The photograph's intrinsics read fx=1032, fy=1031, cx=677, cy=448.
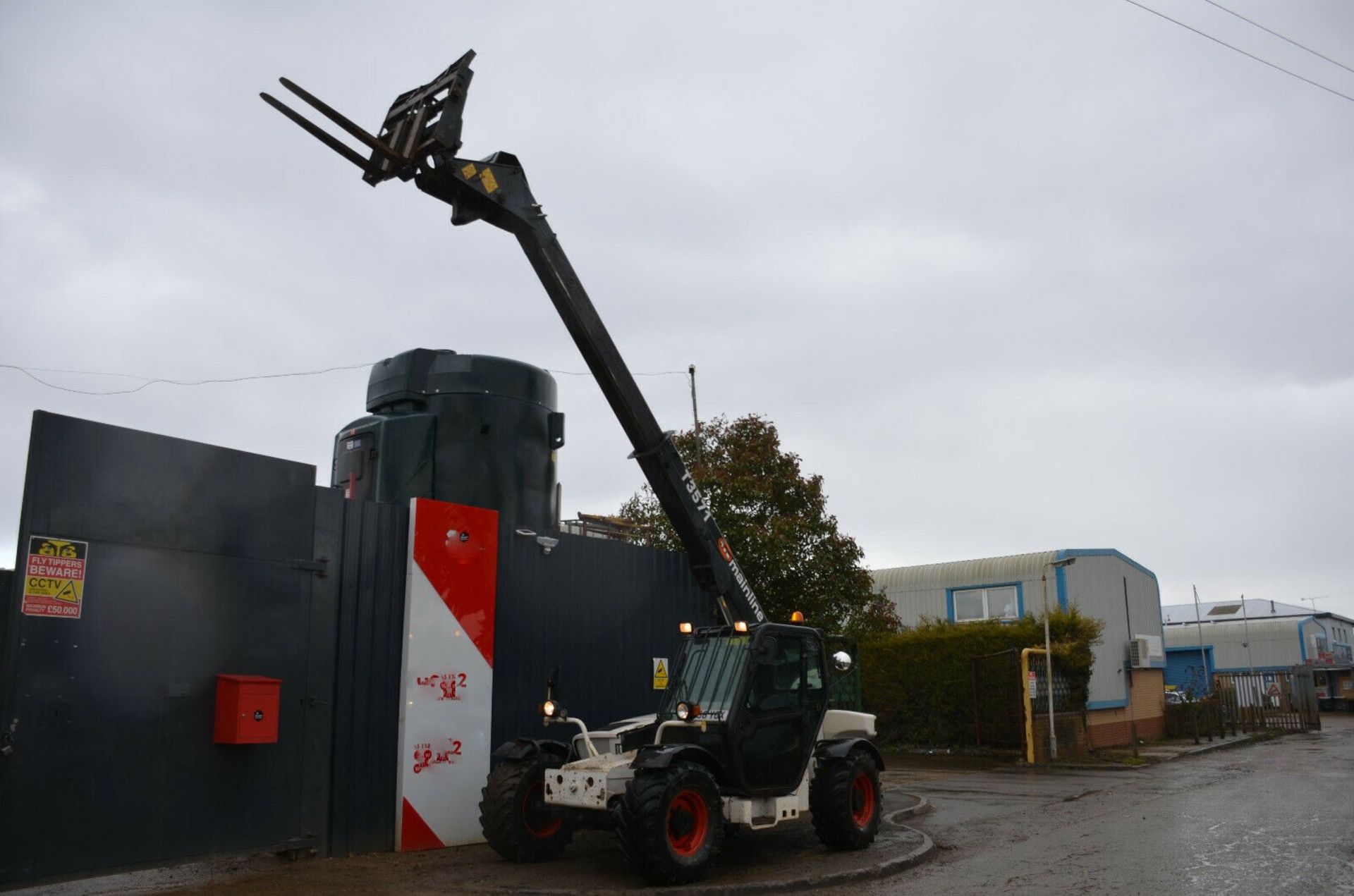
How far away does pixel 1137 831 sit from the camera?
1083 cm

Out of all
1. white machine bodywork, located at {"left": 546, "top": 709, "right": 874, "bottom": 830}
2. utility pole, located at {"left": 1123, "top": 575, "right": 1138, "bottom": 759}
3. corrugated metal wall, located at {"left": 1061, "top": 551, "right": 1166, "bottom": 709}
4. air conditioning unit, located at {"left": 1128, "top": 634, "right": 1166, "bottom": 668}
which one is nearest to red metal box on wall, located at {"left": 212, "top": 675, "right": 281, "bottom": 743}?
white machine bodywork, located at {"left": 546, "top": 709, "right": 874, "bottom": 830}

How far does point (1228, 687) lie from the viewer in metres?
31.6

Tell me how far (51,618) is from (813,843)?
7008mm

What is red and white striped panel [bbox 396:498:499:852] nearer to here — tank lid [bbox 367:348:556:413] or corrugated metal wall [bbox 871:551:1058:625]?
tank lid [bbox 367:348:556:413]

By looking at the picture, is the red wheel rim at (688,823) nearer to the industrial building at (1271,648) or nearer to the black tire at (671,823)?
the black tire at (671,823)

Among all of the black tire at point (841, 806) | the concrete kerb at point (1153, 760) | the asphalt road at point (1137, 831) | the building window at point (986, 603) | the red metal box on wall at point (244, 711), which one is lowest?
the concrete kerb at point (1153, 760)

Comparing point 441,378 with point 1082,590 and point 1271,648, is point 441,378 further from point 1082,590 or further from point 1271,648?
point 1271,648

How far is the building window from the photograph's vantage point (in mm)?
28562

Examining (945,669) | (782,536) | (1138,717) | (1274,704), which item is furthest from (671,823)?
(1274,704)

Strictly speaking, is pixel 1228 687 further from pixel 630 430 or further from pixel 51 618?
pixel 51 618

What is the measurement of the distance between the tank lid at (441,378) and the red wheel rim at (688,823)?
17.4 feet

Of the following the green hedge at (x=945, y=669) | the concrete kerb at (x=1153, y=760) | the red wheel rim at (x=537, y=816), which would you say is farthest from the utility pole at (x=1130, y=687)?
the red wheel rim at (x=537, y=816)

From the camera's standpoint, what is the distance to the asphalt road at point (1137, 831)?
8.19 meters

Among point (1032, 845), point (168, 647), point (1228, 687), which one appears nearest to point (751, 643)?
point (1032, 845)
